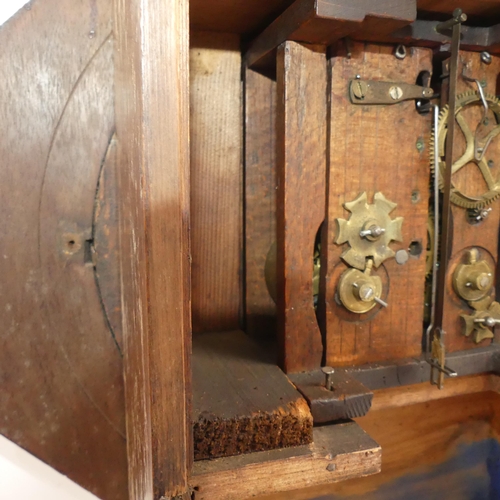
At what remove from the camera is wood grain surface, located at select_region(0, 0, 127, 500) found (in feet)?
1.49

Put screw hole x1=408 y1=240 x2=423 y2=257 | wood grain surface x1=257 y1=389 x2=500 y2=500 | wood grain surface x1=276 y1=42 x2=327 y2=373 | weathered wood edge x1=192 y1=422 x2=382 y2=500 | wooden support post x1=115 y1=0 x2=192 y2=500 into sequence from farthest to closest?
wood grain surface x1=257 y1=389 x2=500 y2=500 → screw hole x1=408 y1=240 x2=423 y2=257 → wood grain surface x1=276 y1=42 x2=327 y2=373 → weathered wood edge x1=192 y1=422 x2=382 y2=500 → wooden support post x1=115 y1=0 x2=192 y2=500

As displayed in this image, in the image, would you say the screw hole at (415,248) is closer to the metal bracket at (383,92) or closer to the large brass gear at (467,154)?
the large brass gear at (467,154)

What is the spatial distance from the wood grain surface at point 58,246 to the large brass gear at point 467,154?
0.59 metres

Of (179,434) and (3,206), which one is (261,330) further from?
(3,206)

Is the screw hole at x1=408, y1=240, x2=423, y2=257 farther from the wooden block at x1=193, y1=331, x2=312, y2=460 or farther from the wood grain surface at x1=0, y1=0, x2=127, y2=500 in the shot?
the wood grain surface at x1=0, y1=0, x2=127, y2=500

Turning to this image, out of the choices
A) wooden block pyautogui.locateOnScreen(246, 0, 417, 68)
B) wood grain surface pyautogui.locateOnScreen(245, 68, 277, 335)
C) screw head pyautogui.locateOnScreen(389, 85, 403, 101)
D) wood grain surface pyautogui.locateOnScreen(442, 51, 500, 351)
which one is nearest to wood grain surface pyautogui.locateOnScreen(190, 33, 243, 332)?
wood grain surface pyautogui.locateOnScreen(245, 68, 277, 335)

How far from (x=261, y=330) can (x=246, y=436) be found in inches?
12.7

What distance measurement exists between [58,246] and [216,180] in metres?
0.47

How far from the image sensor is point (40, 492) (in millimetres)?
601

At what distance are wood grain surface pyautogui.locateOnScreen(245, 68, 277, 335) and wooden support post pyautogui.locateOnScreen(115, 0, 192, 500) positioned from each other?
444 mm

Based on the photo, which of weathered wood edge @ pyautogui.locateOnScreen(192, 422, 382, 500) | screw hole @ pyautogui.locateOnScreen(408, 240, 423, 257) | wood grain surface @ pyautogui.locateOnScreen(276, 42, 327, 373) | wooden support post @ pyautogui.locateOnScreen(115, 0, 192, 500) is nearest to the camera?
wooden support post @ pyautogui.locateOnScreen(115, 0, 192, 500)

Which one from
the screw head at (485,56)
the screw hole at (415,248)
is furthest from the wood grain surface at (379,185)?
the screw head at (485,56)

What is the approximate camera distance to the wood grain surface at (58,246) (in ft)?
1.49

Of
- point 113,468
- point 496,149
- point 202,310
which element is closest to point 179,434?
point 113,468
